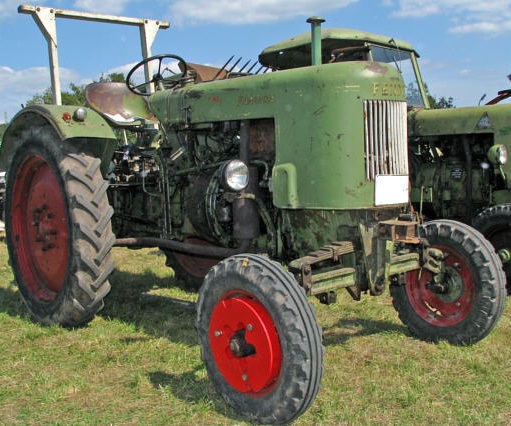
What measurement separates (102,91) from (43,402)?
3.38 meters

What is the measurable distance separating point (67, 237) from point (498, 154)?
13.4 ft

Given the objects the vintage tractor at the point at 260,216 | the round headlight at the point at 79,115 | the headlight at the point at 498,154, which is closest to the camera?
the vintage tractor at the point at 260,216

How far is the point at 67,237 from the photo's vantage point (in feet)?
12.6

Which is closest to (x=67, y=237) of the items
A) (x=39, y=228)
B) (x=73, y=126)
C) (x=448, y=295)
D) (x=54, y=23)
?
(x=39, y=228)

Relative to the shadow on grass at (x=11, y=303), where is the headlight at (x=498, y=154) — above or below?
above

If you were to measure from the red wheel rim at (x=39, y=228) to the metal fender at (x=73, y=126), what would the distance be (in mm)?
270

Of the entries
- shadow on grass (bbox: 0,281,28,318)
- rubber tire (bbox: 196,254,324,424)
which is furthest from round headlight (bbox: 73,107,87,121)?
rubber tire (bbox: 196,254,324,424)

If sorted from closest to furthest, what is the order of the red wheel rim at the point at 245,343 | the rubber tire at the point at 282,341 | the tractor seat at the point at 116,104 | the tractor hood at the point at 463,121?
the rubber tire at the point at 282,341, the red wheel rim at the point at 245,343, the tractor seat at the point at 116,104, the tractor hood at the point at 463,121

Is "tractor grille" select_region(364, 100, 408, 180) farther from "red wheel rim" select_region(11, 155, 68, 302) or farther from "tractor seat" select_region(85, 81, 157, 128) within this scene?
"tractor seat" select_region(85, 81, 157, 128)

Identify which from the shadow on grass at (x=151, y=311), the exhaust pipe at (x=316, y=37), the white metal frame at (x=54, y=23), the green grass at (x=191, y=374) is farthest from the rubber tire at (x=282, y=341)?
the white metal frame at (x=54, y=23)

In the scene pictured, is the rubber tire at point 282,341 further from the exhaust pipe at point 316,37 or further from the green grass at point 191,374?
the exhaust pipe at point 316,37

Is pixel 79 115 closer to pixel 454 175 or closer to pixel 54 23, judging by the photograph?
pixel 54 23

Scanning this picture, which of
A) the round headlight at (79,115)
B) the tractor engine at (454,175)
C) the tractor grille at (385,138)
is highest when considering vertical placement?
the round headlight at (79,115)

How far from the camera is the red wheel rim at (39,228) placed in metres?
4.13
